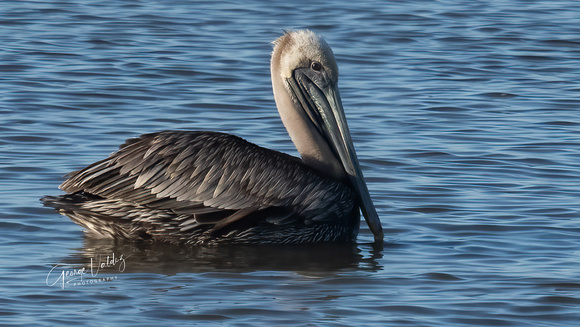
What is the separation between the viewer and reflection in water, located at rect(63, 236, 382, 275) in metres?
5.86

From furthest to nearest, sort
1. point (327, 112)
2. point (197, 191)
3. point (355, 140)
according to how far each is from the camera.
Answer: point (355, 140)
point (327, 112)
point (197, 191)

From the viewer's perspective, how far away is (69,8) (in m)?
14.5

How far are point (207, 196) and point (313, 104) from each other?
3.26 ft

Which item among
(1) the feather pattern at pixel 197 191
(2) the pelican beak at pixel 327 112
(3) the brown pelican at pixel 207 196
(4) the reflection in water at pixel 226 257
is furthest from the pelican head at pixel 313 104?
(4) the reflection in water at pixel 226 257

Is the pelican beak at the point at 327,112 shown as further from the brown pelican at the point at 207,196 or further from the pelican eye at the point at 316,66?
the brown pelican at the point at 207,196

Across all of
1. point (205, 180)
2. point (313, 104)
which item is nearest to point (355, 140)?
point (313, 104)

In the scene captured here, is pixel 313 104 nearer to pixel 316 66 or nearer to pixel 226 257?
pixel 316 66

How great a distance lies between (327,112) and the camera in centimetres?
666

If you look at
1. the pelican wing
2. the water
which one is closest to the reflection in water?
the water

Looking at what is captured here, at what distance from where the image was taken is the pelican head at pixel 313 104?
6582mm

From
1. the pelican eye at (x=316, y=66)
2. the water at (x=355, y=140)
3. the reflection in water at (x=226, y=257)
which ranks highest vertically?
the pelican eye at (x=316, y=66)

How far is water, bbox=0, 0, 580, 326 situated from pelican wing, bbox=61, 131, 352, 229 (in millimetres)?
251

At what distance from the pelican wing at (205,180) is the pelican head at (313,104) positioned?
1.19ft

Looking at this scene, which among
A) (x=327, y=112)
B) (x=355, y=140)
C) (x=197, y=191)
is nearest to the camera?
(x=197, y=191)
